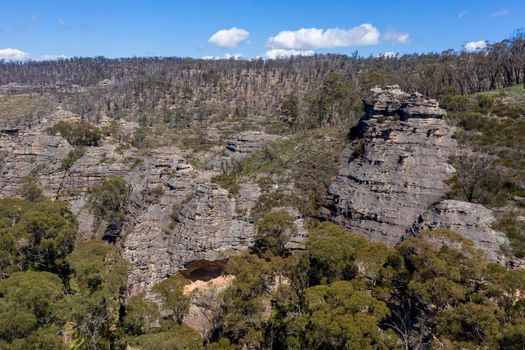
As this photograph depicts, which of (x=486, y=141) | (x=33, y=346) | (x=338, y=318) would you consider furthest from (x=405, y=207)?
(x=33, y=346)

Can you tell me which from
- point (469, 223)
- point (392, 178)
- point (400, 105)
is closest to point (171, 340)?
point (469, 223)

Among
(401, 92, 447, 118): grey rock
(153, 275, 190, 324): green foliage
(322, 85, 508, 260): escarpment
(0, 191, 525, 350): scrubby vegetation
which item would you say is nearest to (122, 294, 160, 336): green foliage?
(0, 191, 525, 350): scrubby vegetation

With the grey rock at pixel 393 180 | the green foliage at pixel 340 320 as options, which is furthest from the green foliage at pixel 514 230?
the green foliage at pixel 340 320

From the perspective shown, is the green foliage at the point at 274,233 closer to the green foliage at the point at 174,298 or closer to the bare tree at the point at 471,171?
the green foliage at the point at 174,298

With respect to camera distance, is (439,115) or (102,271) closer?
(102,271)

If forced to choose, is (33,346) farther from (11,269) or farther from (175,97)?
(175,97)
